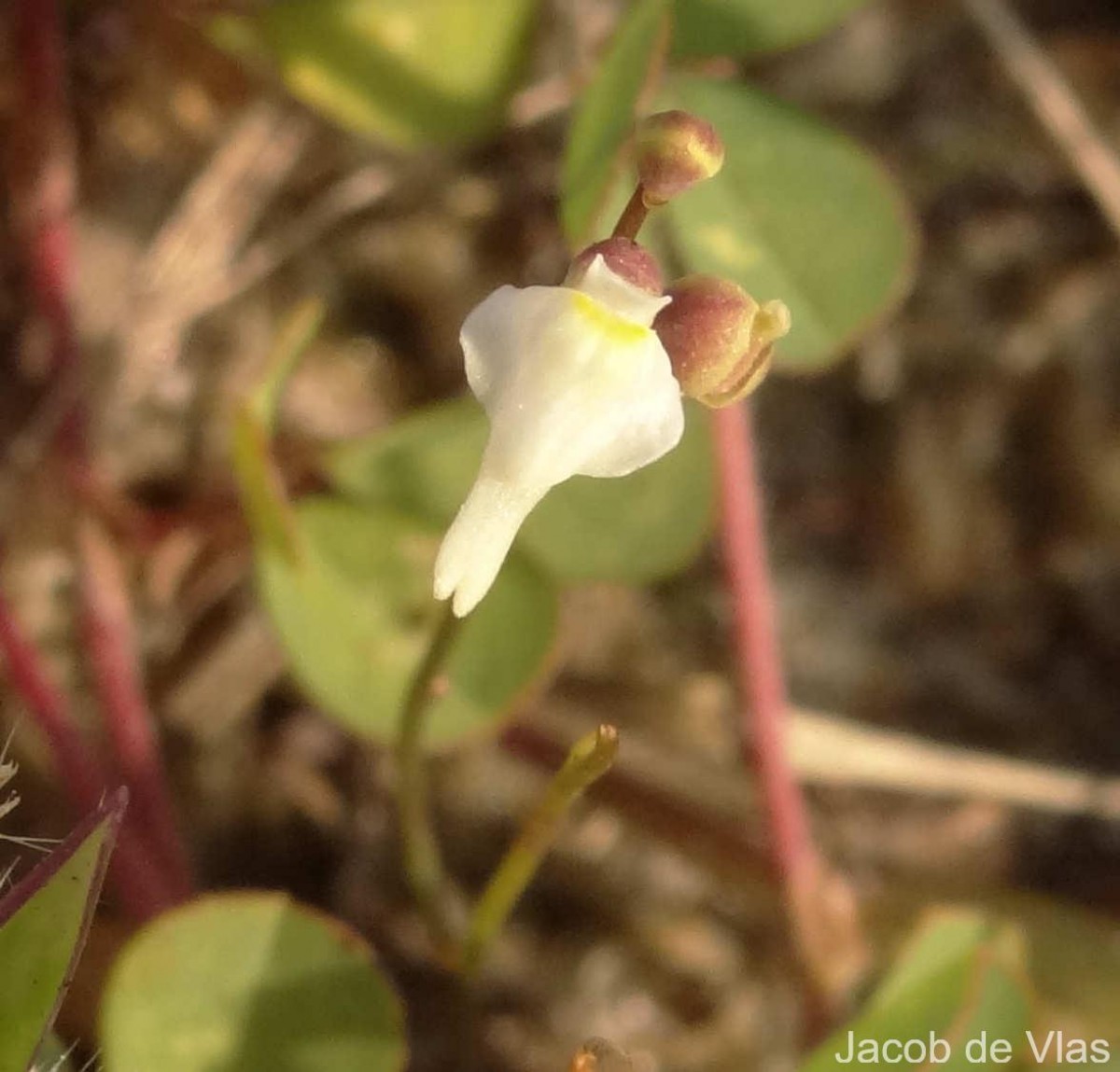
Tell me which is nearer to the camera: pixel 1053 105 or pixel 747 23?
pixel 747 23

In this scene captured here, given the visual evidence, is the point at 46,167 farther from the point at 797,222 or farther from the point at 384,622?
the point at 797,222

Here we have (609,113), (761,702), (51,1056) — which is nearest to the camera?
(51,1056)

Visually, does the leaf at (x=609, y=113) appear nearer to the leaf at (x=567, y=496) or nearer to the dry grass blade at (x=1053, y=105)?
the leaf at (x=567, y=496)

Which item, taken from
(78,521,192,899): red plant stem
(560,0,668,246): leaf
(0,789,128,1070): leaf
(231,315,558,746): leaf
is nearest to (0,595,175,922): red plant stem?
(78,521,192,899): red plant stem

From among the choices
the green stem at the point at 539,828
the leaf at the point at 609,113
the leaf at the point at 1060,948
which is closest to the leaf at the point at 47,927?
the green stem at the point at 539,828

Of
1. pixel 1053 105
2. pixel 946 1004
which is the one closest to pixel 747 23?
pixel 1053 105

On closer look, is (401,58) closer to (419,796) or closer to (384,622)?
(384,622)

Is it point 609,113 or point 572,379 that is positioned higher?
point 609,113

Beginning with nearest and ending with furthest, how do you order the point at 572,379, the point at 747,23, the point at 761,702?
1. the point at 572,379
2. the point at 747,23
3. the point at 761,702

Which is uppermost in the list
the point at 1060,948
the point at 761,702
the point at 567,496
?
the point at 567,496
